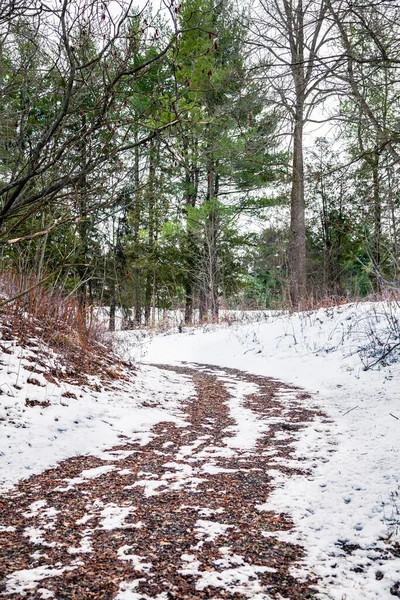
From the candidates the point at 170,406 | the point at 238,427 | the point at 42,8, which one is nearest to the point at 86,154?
the point at 42,8

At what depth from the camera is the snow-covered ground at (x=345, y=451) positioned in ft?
5.99

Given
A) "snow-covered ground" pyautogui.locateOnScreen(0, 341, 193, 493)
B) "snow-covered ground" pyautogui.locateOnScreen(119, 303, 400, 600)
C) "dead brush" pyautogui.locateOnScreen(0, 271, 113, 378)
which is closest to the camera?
"snow-covered ground" pyautogui.locateOnScreen(119, 303, 400, 600)

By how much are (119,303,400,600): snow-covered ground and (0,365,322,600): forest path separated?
15 centimetres

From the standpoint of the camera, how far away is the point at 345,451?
3.14 metres

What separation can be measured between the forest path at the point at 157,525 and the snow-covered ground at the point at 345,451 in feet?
0.49

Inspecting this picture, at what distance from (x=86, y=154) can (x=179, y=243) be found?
15.4 metres

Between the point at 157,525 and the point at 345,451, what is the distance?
165 centimetres

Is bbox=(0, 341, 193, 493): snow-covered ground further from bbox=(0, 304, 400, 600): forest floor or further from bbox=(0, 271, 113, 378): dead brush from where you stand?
bbox=(0, 271, 113, 378): dead brush

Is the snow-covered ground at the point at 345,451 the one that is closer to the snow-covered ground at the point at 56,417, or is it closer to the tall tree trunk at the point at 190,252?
the snow-covered ground at the point at 56,417

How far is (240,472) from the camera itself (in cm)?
291

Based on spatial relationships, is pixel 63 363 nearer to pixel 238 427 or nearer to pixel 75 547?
pixel 238 427

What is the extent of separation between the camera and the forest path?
5.42ft

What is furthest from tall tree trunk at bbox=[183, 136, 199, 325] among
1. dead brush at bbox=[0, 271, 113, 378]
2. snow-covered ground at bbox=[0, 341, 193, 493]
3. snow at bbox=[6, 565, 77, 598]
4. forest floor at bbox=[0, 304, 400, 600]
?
snow at bbox=[6, 565, 77, 598]

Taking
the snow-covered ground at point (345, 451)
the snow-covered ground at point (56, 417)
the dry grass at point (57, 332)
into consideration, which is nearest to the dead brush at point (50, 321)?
the dry grass at point (57, 332)
